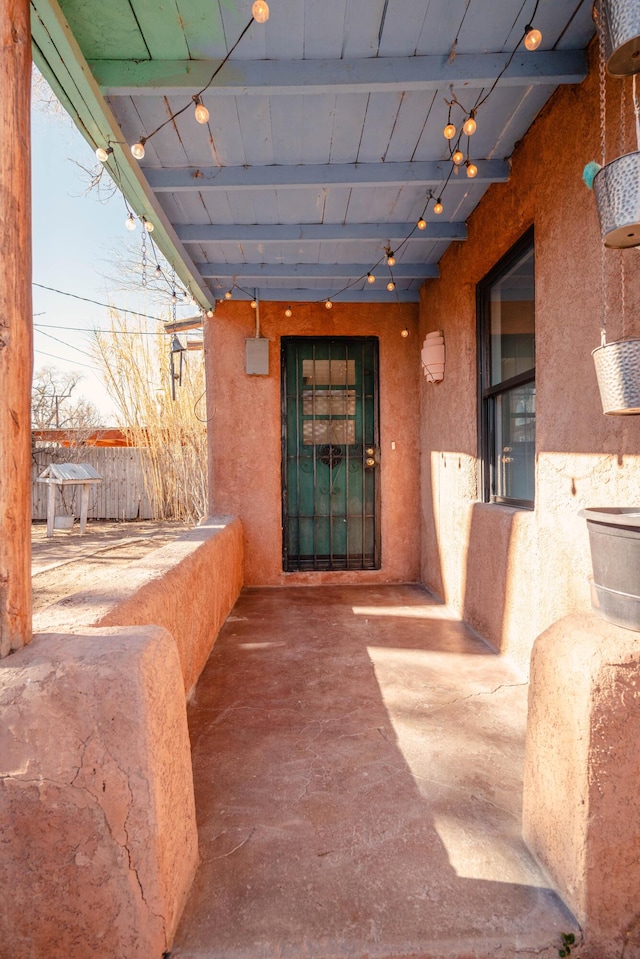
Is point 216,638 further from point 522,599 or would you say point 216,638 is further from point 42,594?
Result: point 522,599

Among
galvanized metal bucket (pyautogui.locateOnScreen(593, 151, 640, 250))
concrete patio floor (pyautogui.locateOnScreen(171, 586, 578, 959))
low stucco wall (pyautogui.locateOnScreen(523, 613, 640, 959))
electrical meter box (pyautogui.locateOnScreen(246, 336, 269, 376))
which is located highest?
electrical meter box (pyautogui.locateOnScreen(246, 336, 269, 376))

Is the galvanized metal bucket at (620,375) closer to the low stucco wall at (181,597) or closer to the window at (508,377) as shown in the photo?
the window at (508,377)

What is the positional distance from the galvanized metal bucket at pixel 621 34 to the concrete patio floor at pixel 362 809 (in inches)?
80.7

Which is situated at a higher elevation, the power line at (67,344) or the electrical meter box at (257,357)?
the power line at (67,344)

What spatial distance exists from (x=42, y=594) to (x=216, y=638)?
1.10 meters

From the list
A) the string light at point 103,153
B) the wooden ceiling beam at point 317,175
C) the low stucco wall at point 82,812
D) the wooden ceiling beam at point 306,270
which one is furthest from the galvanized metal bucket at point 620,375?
the wooden ceiling beam at point 306,270

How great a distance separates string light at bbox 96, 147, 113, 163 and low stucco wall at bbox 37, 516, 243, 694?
178cm

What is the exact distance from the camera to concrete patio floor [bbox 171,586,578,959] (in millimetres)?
1153

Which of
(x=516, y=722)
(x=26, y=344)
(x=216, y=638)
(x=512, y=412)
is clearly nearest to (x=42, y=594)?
(x=216, y=638)

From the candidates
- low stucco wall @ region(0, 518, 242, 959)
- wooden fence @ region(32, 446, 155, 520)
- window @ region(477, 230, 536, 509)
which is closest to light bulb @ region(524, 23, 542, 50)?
window @ region(477, 230, 536, 509)

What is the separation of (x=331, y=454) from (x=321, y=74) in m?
3.02

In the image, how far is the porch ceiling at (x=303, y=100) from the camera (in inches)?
67.8

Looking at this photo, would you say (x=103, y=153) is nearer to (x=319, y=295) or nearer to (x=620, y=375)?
(x=620, y=375)

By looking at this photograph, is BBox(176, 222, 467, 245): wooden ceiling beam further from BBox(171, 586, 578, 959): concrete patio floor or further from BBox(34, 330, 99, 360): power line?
BBox(34, 330, 99, 360): power line
